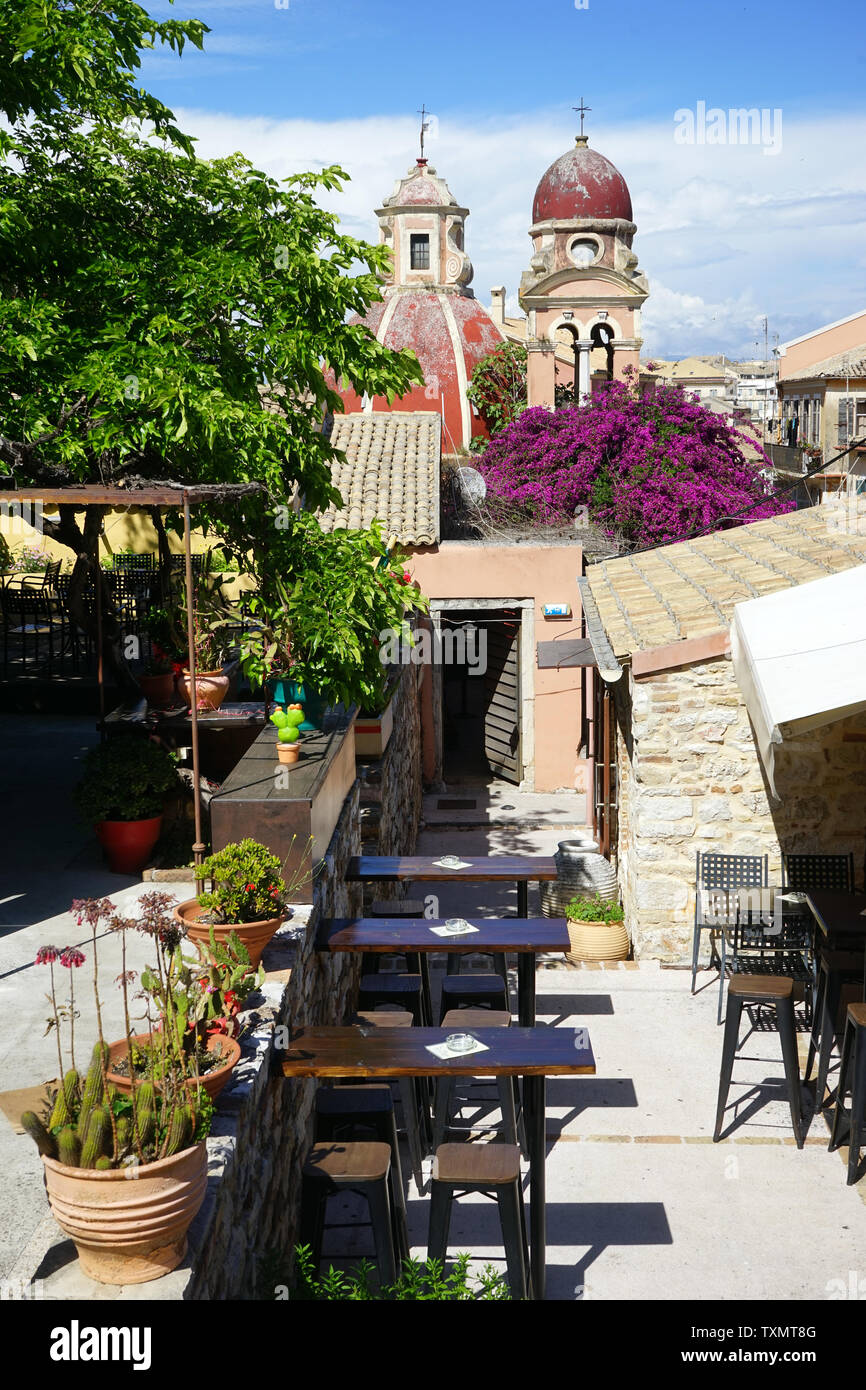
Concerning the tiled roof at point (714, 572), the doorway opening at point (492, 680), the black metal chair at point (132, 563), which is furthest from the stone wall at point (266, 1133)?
the black metal chair at point (132, 563)

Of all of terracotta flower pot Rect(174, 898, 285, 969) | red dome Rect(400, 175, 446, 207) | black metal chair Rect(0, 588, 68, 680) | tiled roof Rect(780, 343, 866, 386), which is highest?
red dome Rect(400, 175, 446, 207)

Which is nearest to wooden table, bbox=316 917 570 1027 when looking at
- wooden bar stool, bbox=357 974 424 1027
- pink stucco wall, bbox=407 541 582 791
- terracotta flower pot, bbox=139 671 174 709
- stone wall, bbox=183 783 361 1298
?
stone wall, bbox=183 783 361 1298

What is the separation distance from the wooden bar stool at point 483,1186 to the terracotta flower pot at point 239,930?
123 cm

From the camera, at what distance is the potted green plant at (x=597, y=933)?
11078mm

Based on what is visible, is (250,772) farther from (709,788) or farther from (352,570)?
(709,788)

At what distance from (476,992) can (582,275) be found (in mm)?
20467

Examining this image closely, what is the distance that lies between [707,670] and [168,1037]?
7062 mm

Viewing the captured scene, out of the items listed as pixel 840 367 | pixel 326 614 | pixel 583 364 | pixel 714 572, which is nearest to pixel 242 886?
pixel 326 614

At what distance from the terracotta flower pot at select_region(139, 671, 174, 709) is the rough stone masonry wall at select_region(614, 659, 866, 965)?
3831 millimetres

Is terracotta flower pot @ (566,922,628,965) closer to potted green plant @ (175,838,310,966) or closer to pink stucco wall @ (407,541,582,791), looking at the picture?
potted green plant @ (175,838,310,966)

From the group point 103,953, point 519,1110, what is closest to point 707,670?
Answer: point 519,1110

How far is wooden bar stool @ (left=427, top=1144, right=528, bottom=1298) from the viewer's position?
4938 millimetres

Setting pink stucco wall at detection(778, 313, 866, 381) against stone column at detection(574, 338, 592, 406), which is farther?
pink stucco wall at detection(778, 313, 866, 381)

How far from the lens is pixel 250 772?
7.10 meters
